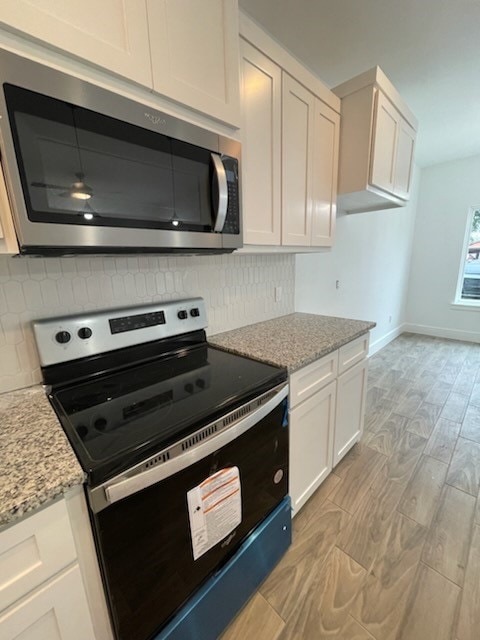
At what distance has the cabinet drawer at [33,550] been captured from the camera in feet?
1.76

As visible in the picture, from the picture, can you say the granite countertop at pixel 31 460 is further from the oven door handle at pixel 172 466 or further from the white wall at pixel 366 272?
the white wall at pixel 366 272

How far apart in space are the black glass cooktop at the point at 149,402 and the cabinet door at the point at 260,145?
64 cm

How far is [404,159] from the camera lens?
2.09m

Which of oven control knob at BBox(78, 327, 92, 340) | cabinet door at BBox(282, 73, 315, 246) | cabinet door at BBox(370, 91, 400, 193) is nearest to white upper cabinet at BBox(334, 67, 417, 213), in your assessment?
cabinet door at BBox(370, 91, 400, 193)

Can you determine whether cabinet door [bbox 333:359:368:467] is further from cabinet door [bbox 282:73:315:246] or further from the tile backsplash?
cabinet door [bbox 282:73:315:246]

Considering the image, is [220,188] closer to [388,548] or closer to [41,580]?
[41,580]

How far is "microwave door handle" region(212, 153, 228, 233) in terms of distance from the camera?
1004mm

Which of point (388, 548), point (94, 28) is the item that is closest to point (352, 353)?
point (388, 548)

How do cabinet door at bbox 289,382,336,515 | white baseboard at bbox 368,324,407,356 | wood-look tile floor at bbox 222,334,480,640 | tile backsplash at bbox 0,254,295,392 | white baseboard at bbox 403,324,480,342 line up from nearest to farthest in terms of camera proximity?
1. tile backsplash at bbox 0,254,295,392
2. wood-look tile floor at bbox 222,334,480,640
3. cabinet door at bbox 289,382,336,515
4. white baseboard at bbox 368,324,407,356
5. white baseboard at bbox 403,324,480,342

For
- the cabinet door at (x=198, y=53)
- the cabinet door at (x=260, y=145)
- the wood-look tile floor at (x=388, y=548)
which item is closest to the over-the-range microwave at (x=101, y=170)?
the cabinet door at (x=198, y=53)

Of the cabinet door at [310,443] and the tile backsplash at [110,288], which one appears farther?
the cabinet door at [310,443]

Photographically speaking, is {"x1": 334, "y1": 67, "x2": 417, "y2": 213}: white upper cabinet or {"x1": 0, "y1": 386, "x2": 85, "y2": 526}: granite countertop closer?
{"x1": 0, "y1": 386, "x2": 85, "y2": 526}: granite countertop

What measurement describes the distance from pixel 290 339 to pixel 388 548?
112 cm

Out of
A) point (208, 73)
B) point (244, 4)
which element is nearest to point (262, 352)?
point (208, 73)
